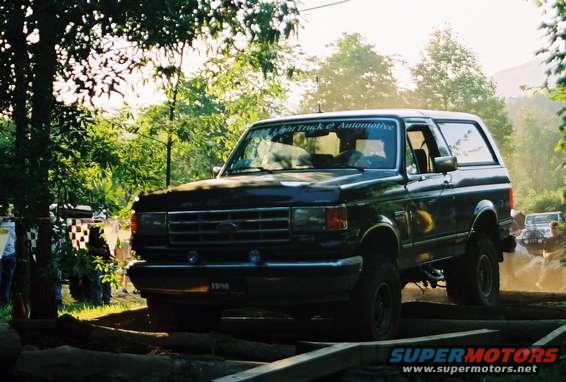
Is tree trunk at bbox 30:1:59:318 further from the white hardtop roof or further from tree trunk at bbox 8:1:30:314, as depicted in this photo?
the white hardtop roof

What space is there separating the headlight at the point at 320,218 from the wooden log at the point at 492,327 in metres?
1.43

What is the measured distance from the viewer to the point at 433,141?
30.9ft

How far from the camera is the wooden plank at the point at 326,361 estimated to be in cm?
514

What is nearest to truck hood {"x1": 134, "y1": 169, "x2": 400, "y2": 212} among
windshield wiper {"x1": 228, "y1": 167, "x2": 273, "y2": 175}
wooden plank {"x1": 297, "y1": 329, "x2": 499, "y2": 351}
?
windshield wiper {"x1": 228, "y1": 167, "x2": 273, "y2": 175}

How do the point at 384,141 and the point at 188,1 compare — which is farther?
the point at 188,1

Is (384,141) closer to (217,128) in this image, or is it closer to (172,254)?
(172,254)

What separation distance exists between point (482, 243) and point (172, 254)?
13.4 feet

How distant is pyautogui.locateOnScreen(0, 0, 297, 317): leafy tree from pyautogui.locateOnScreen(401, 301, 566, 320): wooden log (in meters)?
3.60

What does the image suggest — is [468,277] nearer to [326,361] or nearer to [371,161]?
[371,161]

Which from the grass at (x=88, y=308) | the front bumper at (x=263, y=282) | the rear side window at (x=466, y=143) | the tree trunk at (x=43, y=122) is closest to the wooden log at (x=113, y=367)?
the front bumper at (x=263, y=282)

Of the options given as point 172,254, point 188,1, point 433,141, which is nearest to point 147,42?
A: point 188,1

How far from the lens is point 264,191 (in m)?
7.24

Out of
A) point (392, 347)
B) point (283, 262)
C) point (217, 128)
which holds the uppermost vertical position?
point (217, 128)

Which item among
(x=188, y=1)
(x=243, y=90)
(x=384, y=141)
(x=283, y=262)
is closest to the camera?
(x=283, y=262)
